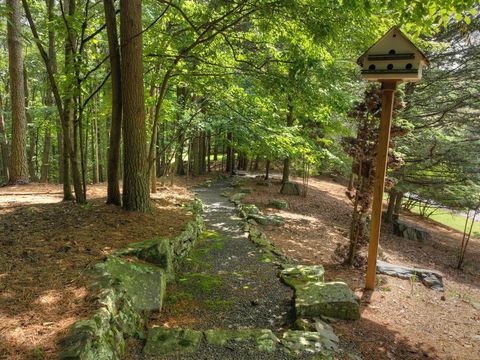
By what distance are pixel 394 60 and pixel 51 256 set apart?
507 centimetres

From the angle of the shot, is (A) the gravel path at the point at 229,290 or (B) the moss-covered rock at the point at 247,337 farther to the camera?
(A) the gravel path at the point at 229,290

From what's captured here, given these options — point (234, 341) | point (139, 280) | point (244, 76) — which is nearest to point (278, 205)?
point (244, 76)

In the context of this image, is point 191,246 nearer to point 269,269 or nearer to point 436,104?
point 269,269

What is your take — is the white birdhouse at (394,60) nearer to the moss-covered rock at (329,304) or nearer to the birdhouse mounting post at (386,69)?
the birdhouse mounting post at (386,69)

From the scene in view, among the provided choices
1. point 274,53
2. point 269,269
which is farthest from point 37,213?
point 274,53

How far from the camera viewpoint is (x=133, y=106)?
5.77 meters

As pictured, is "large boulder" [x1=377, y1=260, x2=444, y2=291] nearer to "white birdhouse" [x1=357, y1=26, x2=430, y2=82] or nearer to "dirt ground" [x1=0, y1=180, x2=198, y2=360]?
"white birdhouse" [x1=357, y1=26, x2=430, y2=82]

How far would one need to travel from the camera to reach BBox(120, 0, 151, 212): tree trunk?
222 inches

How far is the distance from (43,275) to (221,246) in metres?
3.71

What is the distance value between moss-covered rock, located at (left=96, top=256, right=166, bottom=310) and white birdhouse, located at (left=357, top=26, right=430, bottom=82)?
12.9 ft

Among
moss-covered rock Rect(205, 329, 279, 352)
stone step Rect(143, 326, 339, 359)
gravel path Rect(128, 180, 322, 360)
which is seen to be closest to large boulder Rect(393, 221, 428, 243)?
gravel path Rect(128, 180, 322, 360)

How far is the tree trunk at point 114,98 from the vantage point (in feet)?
19.0

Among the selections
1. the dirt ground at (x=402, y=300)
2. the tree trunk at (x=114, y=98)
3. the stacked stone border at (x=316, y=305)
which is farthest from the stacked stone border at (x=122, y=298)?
the dirt ground at (x=402, y=300)

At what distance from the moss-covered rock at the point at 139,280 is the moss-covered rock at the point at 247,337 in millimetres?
848
